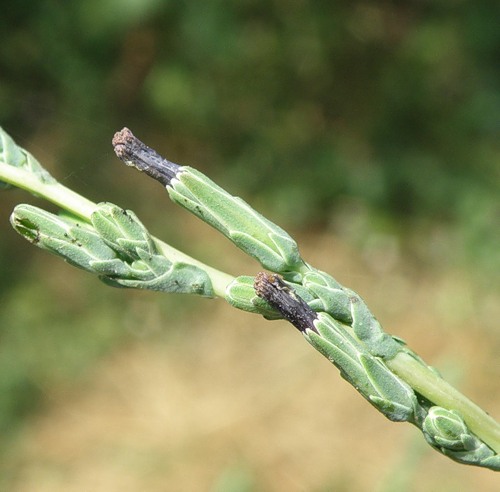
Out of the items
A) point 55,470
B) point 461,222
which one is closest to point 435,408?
point 55,470

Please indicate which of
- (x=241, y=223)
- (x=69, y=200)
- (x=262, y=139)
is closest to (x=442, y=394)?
(x=241, y=223)

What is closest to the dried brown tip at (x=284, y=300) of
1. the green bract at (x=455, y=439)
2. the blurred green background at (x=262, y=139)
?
the green bract at (x=455, y=439)

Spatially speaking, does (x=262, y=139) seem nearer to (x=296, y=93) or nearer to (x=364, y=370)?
(x=296, y=93)

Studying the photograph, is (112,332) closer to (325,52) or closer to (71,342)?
(71,342)

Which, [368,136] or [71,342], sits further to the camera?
[368,136]

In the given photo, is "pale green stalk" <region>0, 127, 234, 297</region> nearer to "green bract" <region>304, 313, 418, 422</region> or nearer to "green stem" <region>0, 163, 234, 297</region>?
"green stem" <region>0, 163, 234, 297</region>
